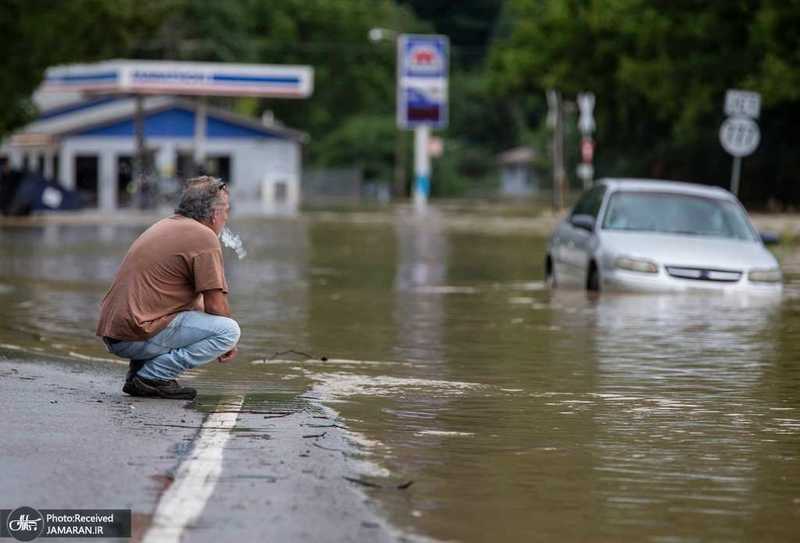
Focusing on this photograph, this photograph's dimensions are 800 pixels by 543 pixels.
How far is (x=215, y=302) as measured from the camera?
11172 mm

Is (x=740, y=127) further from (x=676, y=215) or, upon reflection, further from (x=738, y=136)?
(x=676, y=215)

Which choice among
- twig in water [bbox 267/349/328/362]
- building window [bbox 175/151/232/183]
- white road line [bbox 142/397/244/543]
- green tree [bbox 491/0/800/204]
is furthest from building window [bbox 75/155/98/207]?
white road line [bbox 142/397/244/543]

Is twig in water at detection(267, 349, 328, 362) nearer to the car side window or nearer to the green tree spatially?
the car side window

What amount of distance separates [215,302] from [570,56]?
58.6 metres

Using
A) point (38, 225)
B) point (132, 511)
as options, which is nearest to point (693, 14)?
point (38, 225)

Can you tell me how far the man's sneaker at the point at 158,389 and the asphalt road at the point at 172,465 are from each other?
87 mm

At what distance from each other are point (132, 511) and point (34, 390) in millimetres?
4031

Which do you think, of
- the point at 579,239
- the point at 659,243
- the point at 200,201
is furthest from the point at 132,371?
the point at 579,239

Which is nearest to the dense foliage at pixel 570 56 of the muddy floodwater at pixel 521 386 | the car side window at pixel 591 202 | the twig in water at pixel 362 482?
the car side window at pixel 591 202

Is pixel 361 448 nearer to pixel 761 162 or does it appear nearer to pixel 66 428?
pixel 66 428

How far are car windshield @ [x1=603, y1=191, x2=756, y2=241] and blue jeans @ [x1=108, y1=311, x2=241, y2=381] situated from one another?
10994 mm

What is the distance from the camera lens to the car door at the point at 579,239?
71.2ft

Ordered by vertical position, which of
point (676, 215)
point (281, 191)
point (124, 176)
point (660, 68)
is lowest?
point (281, 191)

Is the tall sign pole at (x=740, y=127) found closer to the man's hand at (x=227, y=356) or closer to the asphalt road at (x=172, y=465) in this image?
the asphalt road at (x=172, y=465)
